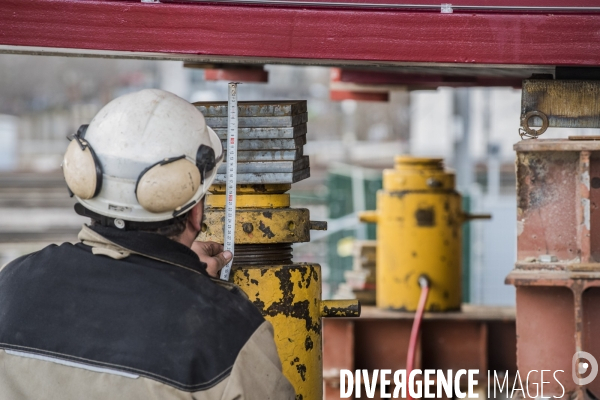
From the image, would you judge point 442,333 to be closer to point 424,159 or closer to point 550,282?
point 424,159

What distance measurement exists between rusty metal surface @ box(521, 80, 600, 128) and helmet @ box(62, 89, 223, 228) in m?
1.27

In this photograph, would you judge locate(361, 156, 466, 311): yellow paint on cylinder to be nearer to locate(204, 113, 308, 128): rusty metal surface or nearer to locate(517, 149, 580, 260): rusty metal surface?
locate(517, 149, 580, 260): rusty metal surface

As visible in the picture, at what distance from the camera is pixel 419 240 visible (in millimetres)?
5496

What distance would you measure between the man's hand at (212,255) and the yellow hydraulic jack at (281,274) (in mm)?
234

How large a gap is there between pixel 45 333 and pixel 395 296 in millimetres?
3670

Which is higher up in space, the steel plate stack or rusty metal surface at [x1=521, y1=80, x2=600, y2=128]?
rusty metal surface at [x1=521, y1=80, x2=600, y2=128]

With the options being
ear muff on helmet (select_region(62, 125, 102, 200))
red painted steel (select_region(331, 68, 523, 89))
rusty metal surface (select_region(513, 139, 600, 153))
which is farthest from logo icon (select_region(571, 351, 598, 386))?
red painted steel (select_region(331, 68, 523, 89))

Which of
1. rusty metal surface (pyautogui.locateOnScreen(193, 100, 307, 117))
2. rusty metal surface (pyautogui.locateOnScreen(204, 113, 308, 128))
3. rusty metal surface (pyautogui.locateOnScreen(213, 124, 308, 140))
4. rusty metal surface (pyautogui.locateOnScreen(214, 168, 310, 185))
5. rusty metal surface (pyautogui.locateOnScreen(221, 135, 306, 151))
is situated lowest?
rusty metal surface (pyautogui.locateOnScreen(214, 168, 310, 185))

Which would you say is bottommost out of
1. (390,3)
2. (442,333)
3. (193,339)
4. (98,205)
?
(442,333)

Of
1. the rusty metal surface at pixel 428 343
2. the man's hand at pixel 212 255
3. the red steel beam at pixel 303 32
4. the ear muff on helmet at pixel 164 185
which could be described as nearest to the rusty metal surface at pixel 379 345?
the rusty metal surface at pixel 428 343

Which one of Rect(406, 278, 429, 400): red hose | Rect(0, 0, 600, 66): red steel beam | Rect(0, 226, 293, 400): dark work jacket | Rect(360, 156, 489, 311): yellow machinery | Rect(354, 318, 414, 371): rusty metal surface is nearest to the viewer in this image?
Rect(0, 226, 293, 400): dark work jacket

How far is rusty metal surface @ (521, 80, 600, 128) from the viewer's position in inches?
115

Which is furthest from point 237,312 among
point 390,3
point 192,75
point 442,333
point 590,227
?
point 192,75

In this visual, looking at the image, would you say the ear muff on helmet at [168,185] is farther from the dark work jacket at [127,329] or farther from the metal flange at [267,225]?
the metal flange at [267,225]
